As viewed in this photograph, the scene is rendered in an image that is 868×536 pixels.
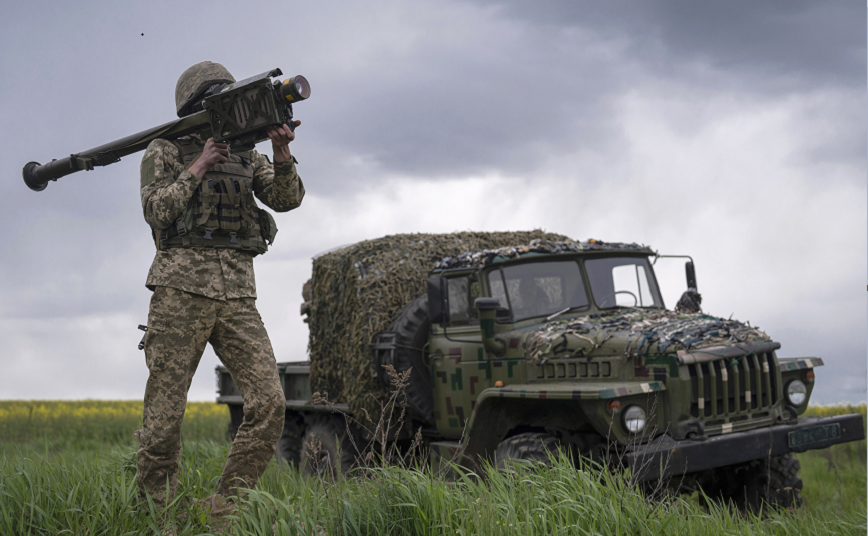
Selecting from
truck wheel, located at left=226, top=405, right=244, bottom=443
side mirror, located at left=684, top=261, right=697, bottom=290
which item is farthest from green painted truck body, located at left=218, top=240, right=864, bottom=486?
truck wheel, located at left=226, top=405, right=244, bottom=443

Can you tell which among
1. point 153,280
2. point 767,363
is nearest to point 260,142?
point 153,280

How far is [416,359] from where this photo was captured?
6.79m

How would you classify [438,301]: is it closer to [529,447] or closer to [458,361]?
[458,361]

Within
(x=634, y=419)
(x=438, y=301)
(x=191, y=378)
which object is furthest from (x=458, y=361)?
(x=191, y=378)

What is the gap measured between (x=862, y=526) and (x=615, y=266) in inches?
107

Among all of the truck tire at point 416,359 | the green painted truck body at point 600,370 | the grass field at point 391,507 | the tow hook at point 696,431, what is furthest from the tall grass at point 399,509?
the truck tire at point 416,359

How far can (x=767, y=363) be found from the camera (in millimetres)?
5867

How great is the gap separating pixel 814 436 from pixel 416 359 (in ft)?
10.7

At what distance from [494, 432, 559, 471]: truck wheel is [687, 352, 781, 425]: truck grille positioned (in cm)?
103

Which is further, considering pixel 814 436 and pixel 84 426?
pixel 84 426

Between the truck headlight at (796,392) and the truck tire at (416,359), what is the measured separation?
296 cm

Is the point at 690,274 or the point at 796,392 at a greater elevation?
the point at 690,274

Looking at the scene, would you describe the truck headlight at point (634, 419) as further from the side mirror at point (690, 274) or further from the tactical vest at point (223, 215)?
the side mirror at point (690, 274)

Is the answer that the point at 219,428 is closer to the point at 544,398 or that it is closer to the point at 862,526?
the point at 544,398
